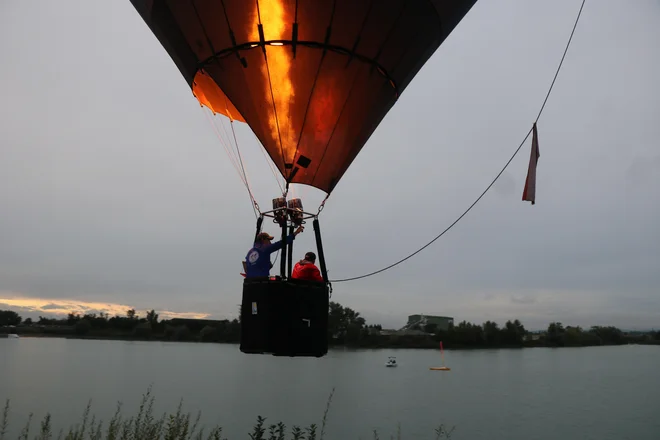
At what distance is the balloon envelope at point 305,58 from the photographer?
2838 mm

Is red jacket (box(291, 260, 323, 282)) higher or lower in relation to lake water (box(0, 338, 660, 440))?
higher

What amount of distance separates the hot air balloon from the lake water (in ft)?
31.6

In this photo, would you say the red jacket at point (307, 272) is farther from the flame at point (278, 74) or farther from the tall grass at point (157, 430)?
the tall grass at point (157, 430)

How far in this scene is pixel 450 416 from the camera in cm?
1653

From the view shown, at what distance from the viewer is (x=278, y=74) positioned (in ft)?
9.62

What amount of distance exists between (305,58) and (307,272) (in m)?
1.18

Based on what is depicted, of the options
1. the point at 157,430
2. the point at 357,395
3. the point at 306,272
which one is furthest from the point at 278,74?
the point at 357,395

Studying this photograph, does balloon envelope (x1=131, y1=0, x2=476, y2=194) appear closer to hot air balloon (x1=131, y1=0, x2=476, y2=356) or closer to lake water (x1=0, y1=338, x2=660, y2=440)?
hot air balloon (x1=131, y1=0, x2=476, y2=356)

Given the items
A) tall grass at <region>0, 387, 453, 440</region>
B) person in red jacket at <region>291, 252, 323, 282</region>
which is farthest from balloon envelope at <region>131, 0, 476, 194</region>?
tall grass at <region>0, 387, 453, 440</region>

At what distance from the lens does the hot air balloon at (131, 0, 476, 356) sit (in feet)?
8.77

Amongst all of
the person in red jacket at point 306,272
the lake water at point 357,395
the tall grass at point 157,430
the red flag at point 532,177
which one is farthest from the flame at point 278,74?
the lake water at point 357,395

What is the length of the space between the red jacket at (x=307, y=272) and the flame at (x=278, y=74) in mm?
736

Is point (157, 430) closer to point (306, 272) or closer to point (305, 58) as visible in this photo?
point (306, 272)

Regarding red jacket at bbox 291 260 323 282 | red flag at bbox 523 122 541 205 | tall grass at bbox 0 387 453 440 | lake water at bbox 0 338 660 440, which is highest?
red flag at bbox 523 122 541 205
